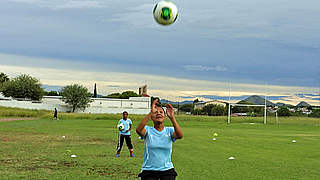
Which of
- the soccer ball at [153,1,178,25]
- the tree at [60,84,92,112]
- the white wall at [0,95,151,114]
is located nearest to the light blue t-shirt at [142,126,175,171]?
the soccer ball at [153,1,178,25]

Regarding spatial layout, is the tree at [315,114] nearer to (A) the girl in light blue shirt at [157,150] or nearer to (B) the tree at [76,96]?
(B) the tree at [76,96]

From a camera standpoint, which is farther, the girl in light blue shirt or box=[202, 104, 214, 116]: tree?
box=[202, 104, 214, 116]: tree

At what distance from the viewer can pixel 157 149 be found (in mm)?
7488

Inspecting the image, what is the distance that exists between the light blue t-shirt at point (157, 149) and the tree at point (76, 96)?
3945 inches

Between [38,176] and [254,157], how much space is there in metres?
9.70

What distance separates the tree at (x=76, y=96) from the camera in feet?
349

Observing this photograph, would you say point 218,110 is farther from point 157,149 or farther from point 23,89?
point 157,149

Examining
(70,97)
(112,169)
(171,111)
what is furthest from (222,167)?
(70,97)

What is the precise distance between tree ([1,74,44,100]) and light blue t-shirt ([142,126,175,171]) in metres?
104

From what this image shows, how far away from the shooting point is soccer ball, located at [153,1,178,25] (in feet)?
32.0

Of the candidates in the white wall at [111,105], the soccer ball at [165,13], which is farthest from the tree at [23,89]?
the soccer ball at [165,13]

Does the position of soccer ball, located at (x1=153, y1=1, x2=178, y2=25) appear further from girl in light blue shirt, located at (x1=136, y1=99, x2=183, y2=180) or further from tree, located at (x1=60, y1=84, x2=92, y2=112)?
tree, located at (x1=60, y1=84, x2=92, y2=112)

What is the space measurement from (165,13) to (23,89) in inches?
4058

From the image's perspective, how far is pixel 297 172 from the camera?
1486 cm
